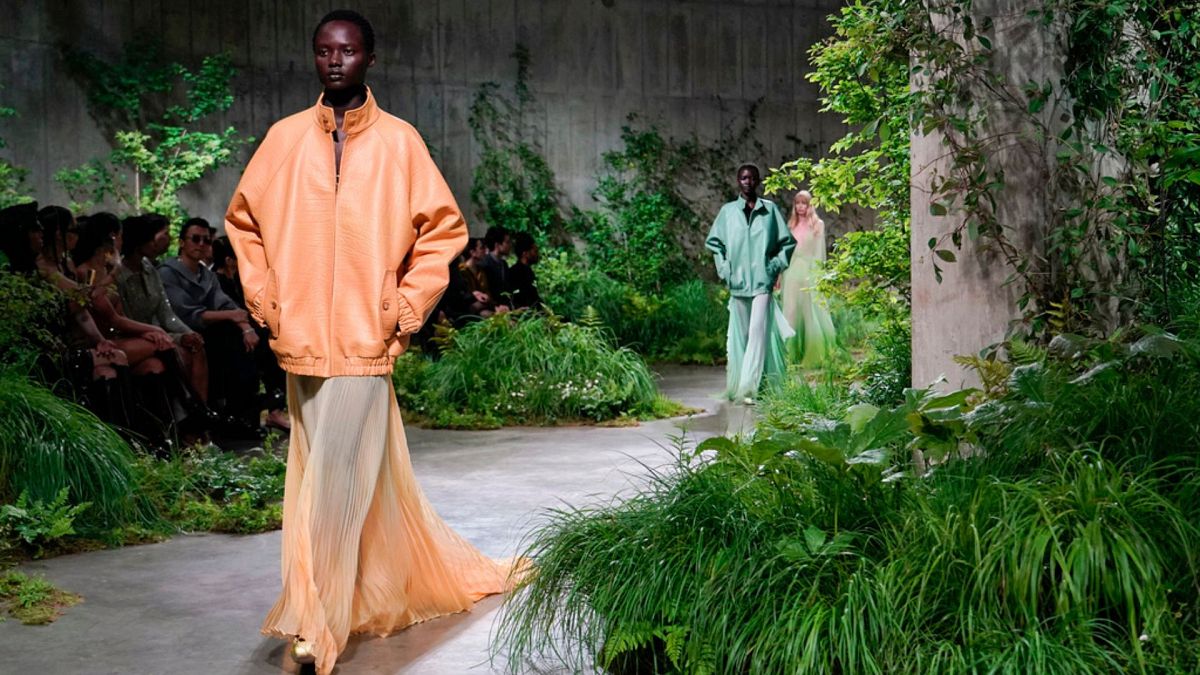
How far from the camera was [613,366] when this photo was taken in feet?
33.8

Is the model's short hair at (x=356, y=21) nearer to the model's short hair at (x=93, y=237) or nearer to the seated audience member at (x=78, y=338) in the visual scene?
the seated audience member at (x=78, y=338)

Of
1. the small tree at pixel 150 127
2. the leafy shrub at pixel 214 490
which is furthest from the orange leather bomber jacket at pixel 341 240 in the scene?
the small tree at pixel 150 127

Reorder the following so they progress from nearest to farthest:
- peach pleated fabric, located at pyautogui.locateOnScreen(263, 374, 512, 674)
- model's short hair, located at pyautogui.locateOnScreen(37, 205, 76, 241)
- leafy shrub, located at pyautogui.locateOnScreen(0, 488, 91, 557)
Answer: peach pleated fabric, located at pyautogui.locateOnScreen(263, 374, 512, 674)
leafy shrub, located at pyautogui.locateOnScreen(0, 488, 91, 557)
model's short hair, located at pyautogui.locateOnScreen(37, 205, 76, 241)

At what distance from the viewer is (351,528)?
4242 mm

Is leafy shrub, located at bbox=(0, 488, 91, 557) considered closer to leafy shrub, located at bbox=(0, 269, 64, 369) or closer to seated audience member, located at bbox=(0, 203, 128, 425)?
leafy shrub, located at bbox=(0, 269, 64, 369)

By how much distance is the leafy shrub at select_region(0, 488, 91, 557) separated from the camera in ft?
18.0

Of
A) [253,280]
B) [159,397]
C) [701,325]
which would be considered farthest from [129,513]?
[701,325]

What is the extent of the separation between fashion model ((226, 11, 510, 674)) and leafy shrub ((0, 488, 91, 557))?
1.70 m

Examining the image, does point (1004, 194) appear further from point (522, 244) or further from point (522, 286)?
point (522, 244)

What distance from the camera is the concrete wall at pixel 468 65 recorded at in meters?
14.6

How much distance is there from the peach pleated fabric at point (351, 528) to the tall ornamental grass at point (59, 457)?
1.94 metres

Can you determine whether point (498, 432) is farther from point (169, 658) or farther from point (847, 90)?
point (169, 658)

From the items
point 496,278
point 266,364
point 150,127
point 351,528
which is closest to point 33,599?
point 351,528

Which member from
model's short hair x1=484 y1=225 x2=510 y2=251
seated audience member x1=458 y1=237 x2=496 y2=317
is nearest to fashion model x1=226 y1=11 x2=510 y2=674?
seated audience member x1=458 y1=237 x2=496 y2=317
